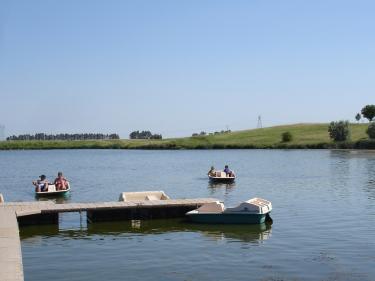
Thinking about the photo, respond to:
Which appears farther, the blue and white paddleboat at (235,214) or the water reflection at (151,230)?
the blue and white paddleboat at (235,214)

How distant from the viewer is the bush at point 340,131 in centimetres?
14725

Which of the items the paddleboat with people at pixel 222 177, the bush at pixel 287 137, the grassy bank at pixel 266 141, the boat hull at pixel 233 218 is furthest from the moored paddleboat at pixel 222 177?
the bush at pixel 287 137

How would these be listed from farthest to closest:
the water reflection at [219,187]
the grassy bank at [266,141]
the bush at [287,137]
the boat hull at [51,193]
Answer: the bush at [287,137] → the grassy bank at [266,141] → the water reflection at [219,187] → the boat hull at [51,193]

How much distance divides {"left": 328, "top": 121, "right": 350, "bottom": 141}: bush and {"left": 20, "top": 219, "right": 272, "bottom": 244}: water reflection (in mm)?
123701

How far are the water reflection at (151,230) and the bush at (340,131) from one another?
12370 centimetres

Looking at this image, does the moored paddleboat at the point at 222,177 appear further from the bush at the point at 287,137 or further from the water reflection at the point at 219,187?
the bush at the point at 287,137

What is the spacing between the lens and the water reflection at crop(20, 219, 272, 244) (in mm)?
25859

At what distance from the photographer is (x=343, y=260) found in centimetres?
2086

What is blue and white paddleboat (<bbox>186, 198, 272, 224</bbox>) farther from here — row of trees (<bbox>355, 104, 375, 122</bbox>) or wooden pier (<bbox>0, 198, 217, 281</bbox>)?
row of trees (<bbox>355, 104, 375, 122</bbox>)

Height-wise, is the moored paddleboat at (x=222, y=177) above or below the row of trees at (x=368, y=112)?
below

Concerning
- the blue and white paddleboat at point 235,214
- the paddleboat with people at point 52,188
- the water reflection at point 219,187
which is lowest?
the water reflection at point 219,187

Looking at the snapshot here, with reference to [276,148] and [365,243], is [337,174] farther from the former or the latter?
[276,148]

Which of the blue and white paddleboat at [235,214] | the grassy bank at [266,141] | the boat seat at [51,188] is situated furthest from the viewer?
the grassy bank at [266,141]

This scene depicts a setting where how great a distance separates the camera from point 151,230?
91.5 ft
